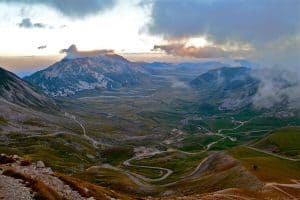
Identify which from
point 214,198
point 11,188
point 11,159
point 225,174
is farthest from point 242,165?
point 11,188

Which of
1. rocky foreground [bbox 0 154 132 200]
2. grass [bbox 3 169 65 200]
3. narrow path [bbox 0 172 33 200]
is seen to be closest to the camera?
narrow path [bbox 0 172 33 200]

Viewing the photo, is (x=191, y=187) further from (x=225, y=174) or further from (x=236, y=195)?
(x=236, y=195)

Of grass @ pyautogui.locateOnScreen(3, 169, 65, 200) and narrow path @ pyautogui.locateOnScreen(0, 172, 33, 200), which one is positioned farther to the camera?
grass @ pyautogui.locateOnScreen(3, 169, 65, 200)

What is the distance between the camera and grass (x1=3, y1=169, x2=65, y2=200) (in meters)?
45.0

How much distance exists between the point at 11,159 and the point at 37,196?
16477 mm

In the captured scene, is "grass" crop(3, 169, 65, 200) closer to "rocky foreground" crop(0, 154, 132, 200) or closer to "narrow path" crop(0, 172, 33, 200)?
"rocky foreground" crop(0, 154, 132, 200)

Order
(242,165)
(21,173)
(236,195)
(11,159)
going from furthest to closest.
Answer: (242,165) < (236,195) < (11,159) < (21,173)

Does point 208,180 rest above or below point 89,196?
below

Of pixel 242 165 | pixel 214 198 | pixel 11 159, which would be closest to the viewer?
pixel 11 159

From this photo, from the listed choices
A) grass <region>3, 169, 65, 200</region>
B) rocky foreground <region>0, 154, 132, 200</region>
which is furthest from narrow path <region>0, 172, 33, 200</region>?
grass <region>3, 169, 65, 200</region>

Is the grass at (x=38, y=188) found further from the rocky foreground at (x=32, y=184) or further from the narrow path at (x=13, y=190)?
the narrow path at (x=13, y=190)

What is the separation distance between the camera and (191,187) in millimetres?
189000

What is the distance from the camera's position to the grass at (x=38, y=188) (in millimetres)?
44959

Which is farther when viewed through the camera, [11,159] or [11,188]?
[11,159]
